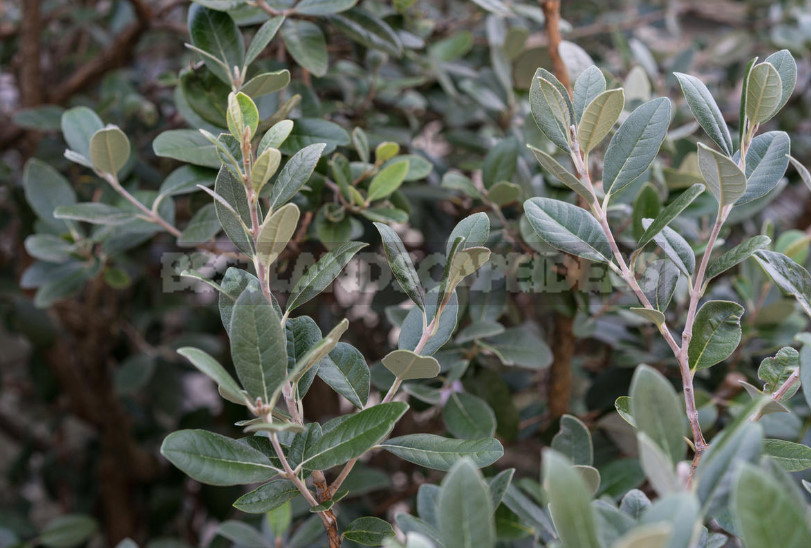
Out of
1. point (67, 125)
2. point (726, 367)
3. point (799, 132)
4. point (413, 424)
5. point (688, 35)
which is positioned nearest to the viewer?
point (67, 125)

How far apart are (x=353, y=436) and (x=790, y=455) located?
1.18ft

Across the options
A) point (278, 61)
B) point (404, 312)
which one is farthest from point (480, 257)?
point (278, 61)

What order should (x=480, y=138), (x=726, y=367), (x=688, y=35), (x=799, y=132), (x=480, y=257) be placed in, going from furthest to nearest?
(x=688, y=35), (x=799, y=132), (x=480, y=138), (x=726, y=367), (x=480, y=257)

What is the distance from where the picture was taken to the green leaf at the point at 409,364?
53 centimetres

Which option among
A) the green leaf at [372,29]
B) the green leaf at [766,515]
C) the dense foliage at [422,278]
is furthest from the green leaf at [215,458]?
the green leaf at [372,29]

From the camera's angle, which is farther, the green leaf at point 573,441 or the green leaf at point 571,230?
the green leaf at point 573,441

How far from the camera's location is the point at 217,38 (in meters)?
0.78

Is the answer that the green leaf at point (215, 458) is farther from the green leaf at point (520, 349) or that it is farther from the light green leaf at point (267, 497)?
the green leaf at point (520, 349)

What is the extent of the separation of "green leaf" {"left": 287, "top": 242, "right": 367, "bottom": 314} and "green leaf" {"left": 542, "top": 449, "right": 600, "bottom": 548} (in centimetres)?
27

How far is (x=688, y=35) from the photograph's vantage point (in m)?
2.29

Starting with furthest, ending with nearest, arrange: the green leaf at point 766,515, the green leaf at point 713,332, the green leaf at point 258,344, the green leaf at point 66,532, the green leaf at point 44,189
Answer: the green leaf at point 66,532 < the green leaf at point 44,189 < the green leaf at point 713,332 < the green leaf at point 258,344 < the green leaf at point 766,515

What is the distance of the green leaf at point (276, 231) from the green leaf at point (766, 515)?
1.13ft

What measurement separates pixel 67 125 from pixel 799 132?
148cm

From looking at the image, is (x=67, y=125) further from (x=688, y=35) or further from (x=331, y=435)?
(x=688, y=35)
